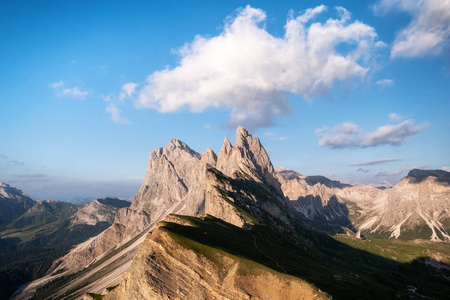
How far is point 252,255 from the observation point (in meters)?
86.4

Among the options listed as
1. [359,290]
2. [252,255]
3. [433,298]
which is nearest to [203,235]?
[252,255]

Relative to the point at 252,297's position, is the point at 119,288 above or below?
below

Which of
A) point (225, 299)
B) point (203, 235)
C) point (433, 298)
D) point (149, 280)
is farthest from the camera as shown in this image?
point (433, 298)

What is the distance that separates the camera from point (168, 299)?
65.0 meters

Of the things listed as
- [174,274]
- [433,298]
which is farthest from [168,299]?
[433,298]

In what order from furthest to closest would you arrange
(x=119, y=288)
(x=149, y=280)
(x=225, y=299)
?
(x=119, y=288) < (x=149, y=280) < (x=225, y=299)

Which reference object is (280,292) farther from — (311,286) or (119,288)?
(119,288)

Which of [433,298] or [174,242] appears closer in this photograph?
[174,242]

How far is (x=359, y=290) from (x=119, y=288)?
8246 centimetres

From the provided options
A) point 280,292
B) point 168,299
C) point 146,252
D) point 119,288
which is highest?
point 146,252

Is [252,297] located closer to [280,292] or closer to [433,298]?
[280,292]

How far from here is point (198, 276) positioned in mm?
67750

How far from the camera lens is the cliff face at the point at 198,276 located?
63812 millimetres

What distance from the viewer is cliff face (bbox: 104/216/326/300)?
6381 centimetres
